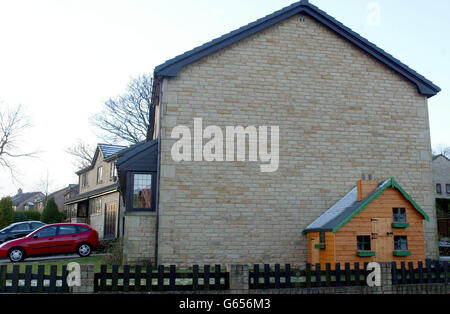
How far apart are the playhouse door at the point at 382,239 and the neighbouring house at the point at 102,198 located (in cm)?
1916

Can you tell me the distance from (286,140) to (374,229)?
13.4 feet

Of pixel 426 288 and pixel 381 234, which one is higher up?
pixel 381 234

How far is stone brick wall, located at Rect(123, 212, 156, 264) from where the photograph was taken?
44.0ft

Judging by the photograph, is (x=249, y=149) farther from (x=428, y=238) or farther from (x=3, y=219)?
(x=3, y=219)

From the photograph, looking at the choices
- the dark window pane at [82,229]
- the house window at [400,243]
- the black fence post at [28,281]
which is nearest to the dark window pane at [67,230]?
the dark window pane at [82,229]

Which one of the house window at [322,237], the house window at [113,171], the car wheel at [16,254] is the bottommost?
the car wheel at [16,254]

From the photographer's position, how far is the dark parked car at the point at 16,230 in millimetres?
22641

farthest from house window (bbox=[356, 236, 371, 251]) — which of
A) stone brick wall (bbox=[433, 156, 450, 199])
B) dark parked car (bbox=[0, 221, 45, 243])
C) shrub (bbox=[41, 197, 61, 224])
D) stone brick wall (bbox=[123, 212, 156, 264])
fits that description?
stone brick wall (bbox=[433, 156, 450, 199])

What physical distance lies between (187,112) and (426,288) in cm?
851

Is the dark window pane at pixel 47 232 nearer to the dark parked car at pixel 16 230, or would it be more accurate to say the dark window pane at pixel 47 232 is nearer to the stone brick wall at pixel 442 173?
the dark parked car at pixel 16 230

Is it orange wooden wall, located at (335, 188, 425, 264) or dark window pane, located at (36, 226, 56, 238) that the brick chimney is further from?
dark window pane, located at (36, 226, 56, 238)

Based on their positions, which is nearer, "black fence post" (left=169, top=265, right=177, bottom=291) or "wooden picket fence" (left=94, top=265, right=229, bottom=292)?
"wooden picket fence" (left=94, top=265, right=229, bottom=292)
